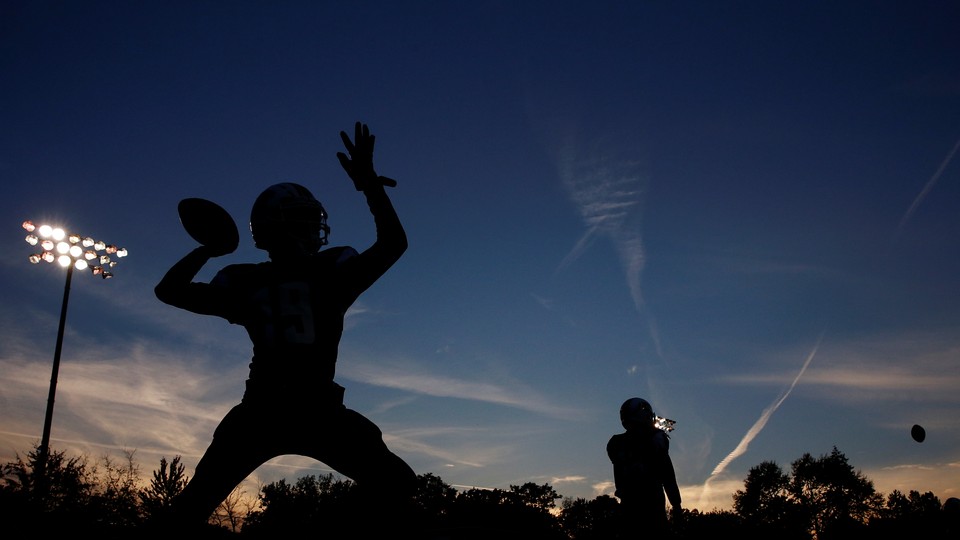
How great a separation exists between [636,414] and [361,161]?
7303 millimetres

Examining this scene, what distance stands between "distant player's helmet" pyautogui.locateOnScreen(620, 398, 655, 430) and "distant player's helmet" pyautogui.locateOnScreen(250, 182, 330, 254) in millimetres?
7076

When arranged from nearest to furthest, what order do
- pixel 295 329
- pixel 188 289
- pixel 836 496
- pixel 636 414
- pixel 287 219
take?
pixel 295 329, pixel 188 289, pixel 287 219, pixel 636 414, pixel 836 496

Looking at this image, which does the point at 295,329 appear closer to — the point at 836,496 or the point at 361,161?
the point at 361,161

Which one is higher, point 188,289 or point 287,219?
point 287,219

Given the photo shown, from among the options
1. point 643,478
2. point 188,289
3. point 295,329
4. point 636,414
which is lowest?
point 643,478

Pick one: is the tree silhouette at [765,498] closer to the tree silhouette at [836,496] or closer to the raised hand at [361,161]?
the tree silhouette at [836,496]

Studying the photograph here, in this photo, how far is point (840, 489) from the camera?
74875 millimetres

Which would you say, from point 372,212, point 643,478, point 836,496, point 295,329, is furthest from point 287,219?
point 836,496

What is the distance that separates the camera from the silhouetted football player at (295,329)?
3547mm

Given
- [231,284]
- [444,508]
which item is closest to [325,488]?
[444,508]

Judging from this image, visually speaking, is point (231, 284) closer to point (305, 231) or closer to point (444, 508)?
point (305, 231)

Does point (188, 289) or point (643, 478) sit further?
point (643, 478)

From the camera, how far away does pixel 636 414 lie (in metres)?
10.2

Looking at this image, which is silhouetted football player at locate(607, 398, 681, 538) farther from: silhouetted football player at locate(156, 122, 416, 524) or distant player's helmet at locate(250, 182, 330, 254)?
distant player's helmet at locate(250, 182, 330, 254)
